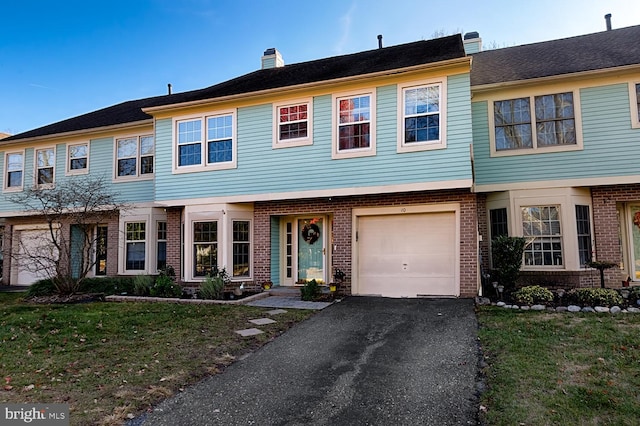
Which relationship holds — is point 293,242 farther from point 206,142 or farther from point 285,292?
point 206,142

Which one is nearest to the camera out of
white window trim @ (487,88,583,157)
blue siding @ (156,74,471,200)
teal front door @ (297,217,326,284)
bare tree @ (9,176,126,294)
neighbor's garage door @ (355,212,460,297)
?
blue siding @ (156,74,471,200)

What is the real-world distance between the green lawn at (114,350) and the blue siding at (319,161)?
11.2ft

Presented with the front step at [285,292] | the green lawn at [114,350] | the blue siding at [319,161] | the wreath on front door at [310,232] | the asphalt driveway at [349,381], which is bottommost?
the asphalt driveway at [349,381]

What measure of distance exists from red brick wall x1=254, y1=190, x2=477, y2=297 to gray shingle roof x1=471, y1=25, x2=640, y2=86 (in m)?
3.68

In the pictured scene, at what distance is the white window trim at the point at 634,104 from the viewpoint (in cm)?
929

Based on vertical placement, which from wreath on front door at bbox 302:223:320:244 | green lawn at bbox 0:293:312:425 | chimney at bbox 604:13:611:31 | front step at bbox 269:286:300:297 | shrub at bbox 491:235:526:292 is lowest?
green lawn at bbox 0:293:312:425

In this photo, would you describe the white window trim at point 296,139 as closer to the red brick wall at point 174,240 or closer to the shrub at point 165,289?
the red brick wall at point 174,240

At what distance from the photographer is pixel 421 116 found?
9.13m

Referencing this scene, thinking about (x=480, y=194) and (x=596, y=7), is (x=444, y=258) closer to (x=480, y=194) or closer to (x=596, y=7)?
(x=480, y=194)

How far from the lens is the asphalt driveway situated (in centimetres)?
370

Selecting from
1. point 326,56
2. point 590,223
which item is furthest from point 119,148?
point 590,223

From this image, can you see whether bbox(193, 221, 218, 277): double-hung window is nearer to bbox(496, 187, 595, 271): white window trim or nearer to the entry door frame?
the entry door frame

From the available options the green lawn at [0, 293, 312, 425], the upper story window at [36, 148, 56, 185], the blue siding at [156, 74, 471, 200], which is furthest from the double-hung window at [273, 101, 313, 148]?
the upper story window at [36, 148, 56, 185]

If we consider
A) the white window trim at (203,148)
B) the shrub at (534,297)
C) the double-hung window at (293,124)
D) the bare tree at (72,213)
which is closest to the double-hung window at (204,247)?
the white window trim at (203,148)
